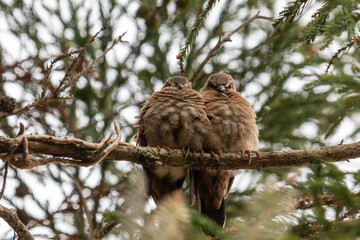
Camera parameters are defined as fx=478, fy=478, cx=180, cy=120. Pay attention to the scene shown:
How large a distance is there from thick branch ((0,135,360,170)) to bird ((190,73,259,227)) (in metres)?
0.42

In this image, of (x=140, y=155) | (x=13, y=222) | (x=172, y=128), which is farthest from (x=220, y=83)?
(x=13, y=222)

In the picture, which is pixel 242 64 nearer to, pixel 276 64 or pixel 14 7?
pixel 276 64

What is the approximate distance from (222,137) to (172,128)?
409mm

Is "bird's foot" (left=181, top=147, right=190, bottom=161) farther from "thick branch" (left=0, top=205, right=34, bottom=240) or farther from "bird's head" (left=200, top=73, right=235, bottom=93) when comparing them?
"thick branch" (left=0, top=205, right=34, bottom=240)

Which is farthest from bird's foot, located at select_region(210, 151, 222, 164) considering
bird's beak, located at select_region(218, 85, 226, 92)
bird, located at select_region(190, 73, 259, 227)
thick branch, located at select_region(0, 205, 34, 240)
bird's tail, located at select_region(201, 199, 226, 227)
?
thick branch, located at select_region(0, 205, 34, 240)

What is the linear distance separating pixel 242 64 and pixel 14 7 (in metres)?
2.94

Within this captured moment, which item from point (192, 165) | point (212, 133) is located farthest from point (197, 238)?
point (212, 133)

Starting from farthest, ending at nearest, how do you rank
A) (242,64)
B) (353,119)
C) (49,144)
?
(242,64) < (353,119) < (49,144)

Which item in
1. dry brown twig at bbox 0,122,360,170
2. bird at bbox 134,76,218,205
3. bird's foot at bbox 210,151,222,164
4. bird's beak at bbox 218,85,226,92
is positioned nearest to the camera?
dry brown twig at bbox 0,122,360,170

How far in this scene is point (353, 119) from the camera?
5.27 m

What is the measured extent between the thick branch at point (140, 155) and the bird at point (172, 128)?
0.26 m

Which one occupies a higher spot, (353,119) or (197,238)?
(353,119)

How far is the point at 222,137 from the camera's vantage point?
383 centimetres

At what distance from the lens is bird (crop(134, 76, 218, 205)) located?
12.2ft
